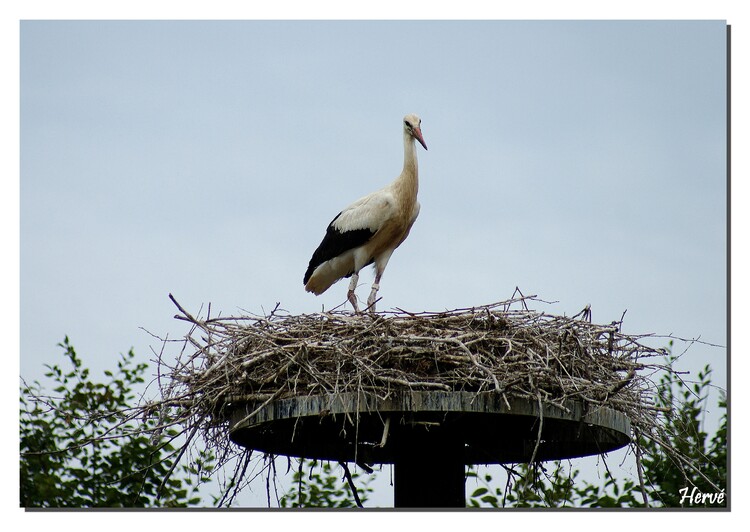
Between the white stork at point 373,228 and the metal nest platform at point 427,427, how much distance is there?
91.4 inches

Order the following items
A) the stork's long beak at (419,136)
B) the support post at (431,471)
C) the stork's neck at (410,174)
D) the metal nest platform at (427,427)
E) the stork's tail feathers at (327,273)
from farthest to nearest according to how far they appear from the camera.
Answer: the stork's tail feathers at (327,273) → the stork's neck at (410,174) → the stork's long beak at (419,136) → the support post at (431,471) → the metal nest platform at (427,427)

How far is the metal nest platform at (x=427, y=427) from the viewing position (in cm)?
631

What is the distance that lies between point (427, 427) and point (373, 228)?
3286 mm

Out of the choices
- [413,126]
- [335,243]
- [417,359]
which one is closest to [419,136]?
[413,126]

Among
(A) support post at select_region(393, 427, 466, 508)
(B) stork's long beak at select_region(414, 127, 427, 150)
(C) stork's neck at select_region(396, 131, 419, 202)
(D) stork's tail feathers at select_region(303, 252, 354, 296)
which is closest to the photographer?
(A) support post at select_region(393, 427, 466, 508)

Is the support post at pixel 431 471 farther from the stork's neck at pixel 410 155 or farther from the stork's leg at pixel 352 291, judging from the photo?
the stork's neck at pixel 410 155

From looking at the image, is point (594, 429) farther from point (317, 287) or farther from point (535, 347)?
point (317, 287)

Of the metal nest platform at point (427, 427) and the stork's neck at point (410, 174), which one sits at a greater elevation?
the stork's neck at point (410, 174)

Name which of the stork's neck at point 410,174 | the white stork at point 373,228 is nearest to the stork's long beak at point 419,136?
the white stork at point 373,228

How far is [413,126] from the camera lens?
31.6ft

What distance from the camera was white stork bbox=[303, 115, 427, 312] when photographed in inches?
370

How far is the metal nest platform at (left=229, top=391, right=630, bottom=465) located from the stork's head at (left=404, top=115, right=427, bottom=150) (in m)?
2.86

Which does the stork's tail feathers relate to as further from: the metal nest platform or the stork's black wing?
the metal nest platform

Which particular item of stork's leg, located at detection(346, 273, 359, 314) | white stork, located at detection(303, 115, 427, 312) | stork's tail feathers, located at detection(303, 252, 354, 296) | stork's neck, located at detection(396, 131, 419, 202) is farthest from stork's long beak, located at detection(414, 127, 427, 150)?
stork's leg, located at detection(346, 273, 359, 314)
